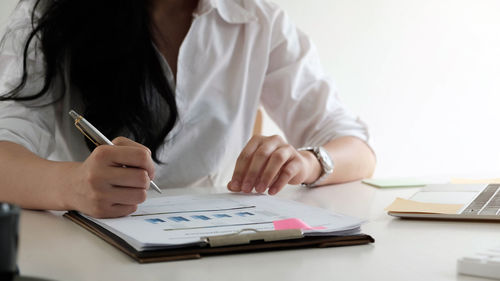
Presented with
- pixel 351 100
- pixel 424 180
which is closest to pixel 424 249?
pixel 424 180

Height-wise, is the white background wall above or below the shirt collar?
above

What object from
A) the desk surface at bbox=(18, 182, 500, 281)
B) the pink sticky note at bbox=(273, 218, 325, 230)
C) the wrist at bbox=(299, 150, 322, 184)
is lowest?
the desk surface at bbox=(18, 182, 500, 281)

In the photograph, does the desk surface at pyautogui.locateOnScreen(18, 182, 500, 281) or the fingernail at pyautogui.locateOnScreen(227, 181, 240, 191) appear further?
the fingernail at pyautogui.locateOnScreen(227, 181, 240, 191)

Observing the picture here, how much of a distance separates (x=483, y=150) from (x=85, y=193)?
2.93m

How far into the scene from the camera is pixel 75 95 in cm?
125

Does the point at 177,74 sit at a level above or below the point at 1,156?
above

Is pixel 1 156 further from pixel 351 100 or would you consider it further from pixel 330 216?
pixel 351 100

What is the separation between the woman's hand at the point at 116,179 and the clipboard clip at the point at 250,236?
16 centimetres

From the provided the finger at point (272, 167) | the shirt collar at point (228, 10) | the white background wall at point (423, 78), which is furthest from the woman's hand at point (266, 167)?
the white background wall at point (423, 78)

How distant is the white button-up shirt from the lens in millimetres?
1299

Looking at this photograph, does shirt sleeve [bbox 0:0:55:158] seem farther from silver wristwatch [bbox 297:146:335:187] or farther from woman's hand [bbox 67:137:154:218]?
silver wristwatch [bbox 297:146:335:187]

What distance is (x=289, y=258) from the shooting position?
2.05ft

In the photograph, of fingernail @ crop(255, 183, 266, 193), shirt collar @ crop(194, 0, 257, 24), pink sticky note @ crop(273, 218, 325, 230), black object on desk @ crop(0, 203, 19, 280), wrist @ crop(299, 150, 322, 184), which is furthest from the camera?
shirt collar @ crop(194, 0, 257, 24)

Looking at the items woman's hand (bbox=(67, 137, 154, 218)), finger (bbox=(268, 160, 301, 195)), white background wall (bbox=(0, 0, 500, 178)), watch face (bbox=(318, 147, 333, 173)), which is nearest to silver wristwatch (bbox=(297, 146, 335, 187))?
Result: watch face (bbox=(318, 147, 333, 173))
